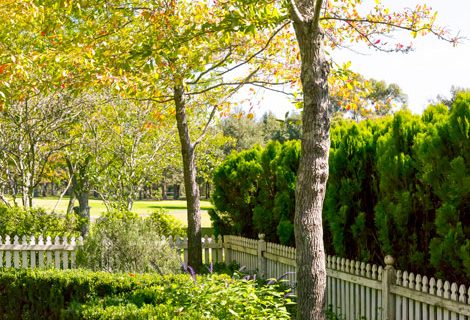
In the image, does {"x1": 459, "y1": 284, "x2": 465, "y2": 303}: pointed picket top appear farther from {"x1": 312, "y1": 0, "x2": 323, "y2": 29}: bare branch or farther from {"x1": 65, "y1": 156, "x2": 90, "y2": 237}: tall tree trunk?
{"x1": 65, "y1": 156, "x2": 90, "y2": 237}: tall tree trunk

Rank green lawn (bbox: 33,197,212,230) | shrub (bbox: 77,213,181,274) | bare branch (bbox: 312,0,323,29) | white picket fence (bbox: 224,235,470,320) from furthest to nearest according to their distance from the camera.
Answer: green lawn (bbox: 33,197,212,230) → shrub (bbox: 77,213,181,274) → white picket fence (bbox: 224,235,470,320) → bare branch (bbox: 312,0,323,29)

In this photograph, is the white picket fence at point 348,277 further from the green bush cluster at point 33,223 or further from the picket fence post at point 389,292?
the green bush cluster at point 33,223

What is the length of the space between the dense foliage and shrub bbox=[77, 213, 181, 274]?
282 cm

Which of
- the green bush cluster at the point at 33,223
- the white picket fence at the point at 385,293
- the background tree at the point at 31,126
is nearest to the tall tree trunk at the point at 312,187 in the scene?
the white picket fence at the point at 385,293

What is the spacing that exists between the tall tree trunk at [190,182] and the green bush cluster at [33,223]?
109 inches

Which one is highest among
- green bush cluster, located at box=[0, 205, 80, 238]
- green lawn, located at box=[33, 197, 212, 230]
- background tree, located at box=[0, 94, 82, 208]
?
background tree, located at box=[0, 94, 82, 208]

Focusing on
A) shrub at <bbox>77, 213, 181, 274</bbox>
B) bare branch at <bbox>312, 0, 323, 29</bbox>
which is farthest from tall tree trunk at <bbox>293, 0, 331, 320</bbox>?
shrub at <bbox>77, 213, 181, 274</bbox>

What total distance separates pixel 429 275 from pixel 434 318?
2.21 feet

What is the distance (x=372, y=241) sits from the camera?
25.4 feet

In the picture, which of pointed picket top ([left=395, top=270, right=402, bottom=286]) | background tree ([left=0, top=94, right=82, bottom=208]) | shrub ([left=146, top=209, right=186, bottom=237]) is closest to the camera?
pointed picket top ([left=395, top=270, right=402, bottom=286])

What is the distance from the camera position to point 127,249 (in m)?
9.51

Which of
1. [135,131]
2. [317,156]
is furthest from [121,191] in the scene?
[317,156]

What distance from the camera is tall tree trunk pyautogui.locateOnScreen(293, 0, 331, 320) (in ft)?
16.5

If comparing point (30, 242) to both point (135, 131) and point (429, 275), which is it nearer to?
point (135, 131)
